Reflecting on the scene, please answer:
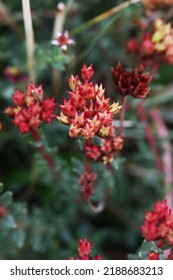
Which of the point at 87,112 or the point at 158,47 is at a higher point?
the point at 158,47

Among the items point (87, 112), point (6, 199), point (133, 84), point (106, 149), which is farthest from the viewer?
point (6, 199)

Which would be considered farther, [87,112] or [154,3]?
[154,3]

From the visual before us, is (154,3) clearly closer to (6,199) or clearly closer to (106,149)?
(106,149)

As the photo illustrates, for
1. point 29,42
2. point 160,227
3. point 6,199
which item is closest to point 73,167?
point 6,199

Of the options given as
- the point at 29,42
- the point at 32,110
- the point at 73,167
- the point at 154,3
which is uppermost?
the point at 154,3

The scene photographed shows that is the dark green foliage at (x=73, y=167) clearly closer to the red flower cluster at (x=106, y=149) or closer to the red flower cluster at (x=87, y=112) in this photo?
the red flower cluster at (x=106, y=149)

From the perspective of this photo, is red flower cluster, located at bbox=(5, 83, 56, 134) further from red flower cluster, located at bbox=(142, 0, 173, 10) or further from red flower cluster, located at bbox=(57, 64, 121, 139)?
red flower cluster, located at bbox=(142, 0, 173, 10)

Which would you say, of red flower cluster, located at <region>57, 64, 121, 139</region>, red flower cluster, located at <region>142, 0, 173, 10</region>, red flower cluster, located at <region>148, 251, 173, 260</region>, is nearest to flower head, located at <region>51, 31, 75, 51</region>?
Result: red flower cluster, located at <region>57, 64, 121, 139</region>

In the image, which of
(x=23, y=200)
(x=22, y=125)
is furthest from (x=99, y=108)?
(x=23, y=200)
